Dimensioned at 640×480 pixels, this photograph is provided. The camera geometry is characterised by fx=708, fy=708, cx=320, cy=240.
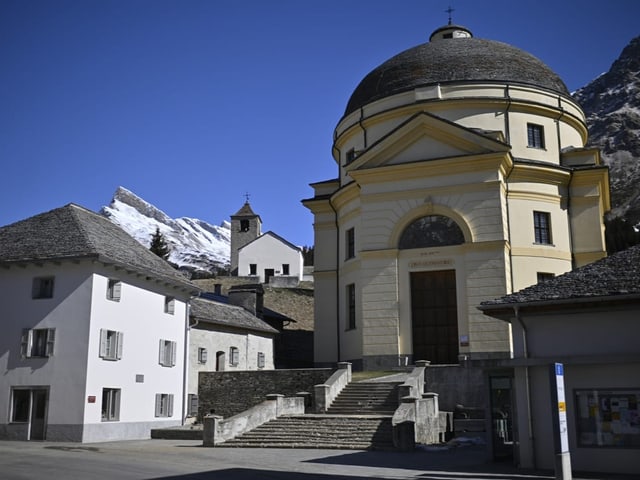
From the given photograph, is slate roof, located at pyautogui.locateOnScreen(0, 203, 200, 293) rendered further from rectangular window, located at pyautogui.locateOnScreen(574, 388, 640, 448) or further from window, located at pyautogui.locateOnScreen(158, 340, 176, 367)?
rectangular window, located at pyautogui.locateOnScreen(574, 388, 640, 448)

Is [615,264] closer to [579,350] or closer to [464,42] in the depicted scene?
[579,350]

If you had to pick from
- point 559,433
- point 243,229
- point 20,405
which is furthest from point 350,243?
point 243,229

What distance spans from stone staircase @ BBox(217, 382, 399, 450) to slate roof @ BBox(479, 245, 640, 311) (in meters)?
7.30

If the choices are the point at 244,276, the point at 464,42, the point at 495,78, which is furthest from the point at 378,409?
the point at 244,276

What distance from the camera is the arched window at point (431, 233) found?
109 feet

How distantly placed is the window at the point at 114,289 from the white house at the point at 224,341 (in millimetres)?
6848

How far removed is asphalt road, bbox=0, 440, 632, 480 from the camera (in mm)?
15367

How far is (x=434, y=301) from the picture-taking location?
1321 inches

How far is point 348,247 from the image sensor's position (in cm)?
3844

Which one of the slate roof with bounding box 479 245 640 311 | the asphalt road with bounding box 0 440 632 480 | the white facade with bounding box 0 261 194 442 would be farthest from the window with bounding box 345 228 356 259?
the slate roof with bounding box 479 245 640 311

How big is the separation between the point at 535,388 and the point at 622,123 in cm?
13213

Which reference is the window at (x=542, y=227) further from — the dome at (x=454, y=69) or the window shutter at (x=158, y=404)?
the window shutter at (x=158, y=404)

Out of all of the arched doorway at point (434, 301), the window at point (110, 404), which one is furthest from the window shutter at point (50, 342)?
the arched doorway at point (434, 301)

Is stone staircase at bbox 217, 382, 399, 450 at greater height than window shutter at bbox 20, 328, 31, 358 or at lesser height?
lesser
